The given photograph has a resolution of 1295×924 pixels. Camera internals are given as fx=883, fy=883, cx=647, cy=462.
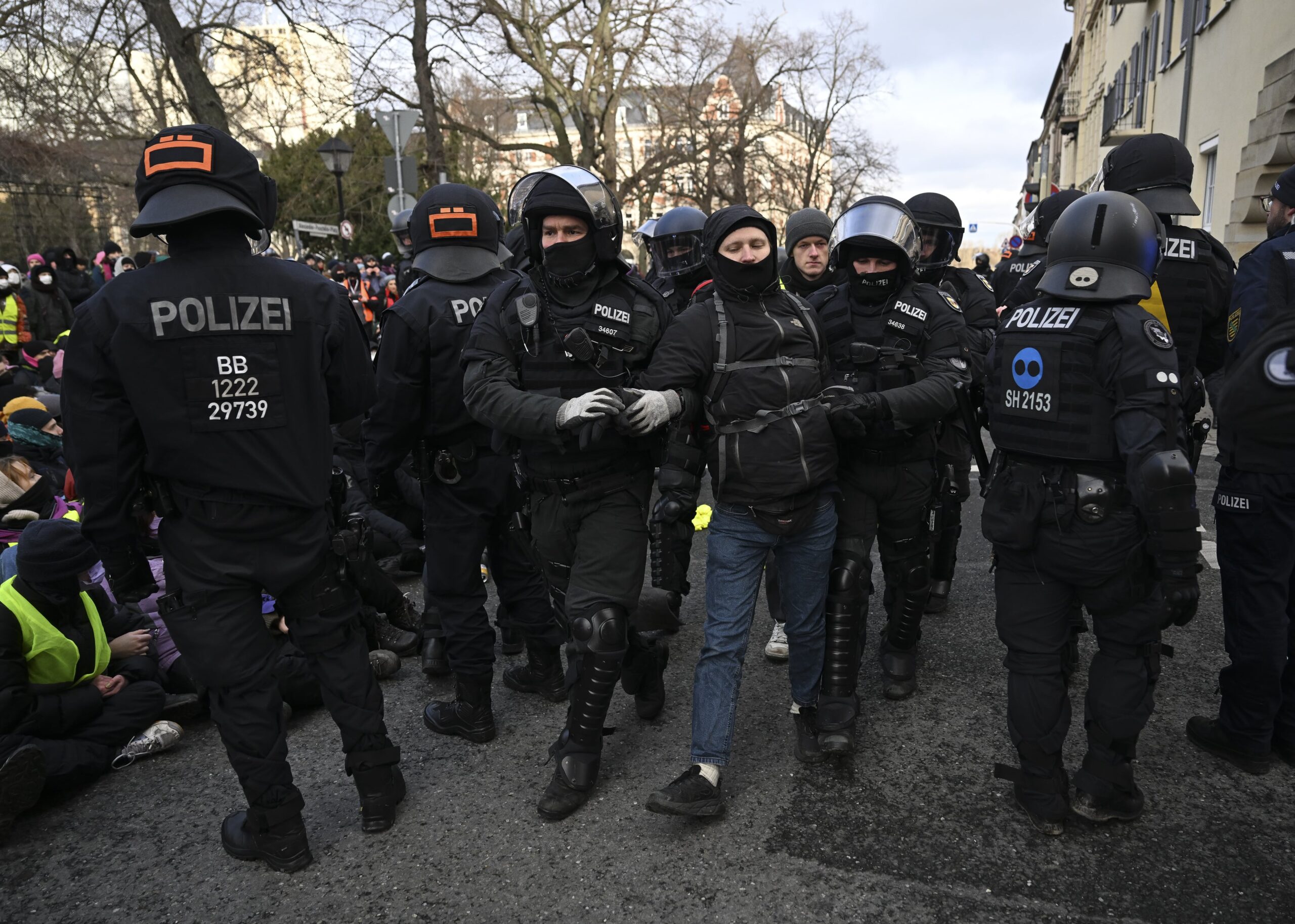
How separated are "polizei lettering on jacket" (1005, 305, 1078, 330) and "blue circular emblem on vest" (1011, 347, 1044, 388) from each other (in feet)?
0.26

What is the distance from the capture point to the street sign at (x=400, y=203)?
9.61m

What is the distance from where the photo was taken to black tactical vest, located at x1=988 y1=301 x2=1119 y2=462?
259 centimetres

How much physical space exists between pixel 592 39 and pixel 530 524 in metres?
22.1

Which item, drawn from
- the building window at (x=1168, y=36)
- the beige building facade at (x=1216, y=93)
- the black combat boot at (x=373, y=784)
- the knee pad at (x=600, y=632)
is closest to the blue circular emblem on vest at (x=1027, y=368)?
the knee pad at (x=600, y=632)

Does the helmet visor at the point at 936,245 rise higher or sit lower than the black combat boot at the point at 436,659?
higher

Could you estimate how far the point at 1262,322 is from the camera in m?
3.02

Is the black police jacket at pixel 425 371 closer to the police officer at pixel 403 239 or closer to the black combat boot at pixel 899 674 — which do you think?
the black combat boot at pixel 899 674

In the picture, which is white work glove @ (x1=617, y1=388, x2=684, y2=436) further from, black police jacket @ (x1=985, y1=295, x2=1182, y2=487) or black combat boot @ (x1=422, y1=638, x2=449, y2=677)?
black combat boot @ (x1=422, y1=638, x2=449, y2=677)

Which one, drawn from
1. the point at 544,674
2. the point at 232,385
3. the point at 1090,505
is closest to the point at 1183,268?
the point at 1090,505

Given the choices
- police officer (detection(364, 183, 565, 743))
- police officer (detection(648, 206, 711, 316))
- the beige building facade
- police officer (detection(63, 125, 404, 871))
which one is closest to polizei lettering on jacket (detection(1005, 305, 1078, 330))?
police officer (detection(364, 183, 565, 743))

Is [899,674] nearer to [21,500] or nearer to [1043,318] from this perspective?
[1043,318]

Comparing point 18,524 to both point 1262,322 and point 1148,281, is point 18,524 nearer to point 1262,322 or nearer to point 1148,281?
point 1148,281

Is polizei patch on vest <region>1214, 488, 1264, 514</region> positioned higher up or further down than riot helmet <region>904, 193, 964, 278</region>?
further down

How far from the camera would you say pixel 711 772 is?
2.94 metres
